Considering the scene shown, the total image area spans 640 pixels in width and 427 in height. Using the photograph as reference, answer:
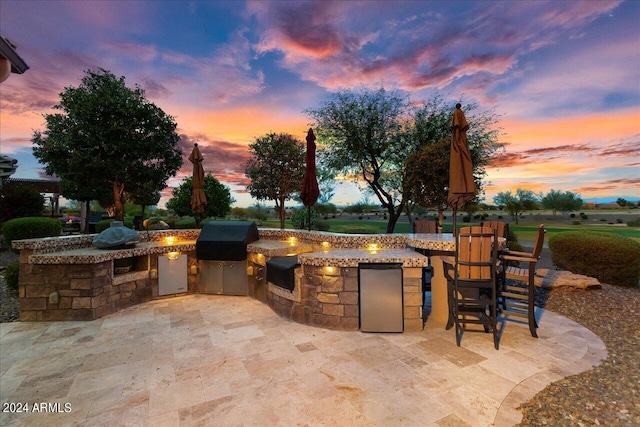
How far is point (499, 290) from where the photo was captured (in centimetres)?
480

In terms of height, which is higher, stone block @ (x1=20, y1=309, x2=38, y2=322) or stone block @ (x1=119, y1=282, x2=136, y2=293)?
stone block @ (x1=119, y1=282, x2=136, y2=293)

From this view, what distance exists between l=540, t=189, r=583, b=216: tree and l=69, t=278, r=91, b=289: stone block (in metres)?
42.2

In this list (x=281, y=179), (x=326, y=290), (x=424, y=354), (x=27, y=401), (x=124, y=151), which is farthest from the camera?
(x=281, y=179)

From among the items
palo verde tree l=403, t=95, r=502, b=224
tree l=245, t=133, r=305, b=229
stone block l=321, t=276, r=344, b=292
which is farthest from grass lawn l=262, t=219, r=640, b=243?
stone block l=321, t=276, r=344, b=292

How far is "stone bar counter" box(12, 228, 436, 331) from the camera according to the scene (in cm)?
433

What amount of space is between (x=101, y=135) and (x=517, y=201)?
36.9 meters

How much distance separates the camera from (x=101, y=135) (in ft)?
39.7

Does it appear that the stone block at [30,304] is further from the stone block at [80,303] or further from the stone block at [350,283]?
the stone block at [350,283]

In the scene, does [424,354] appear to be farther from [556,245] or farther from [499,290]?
[556,245]

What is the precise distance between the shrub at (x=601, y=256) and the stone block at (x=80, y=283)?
11644 mm

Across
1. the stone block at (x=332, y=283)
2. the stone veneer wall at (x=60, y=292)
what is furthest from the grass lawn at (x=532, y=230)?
the stone veneer wall at (x=60, y=292)

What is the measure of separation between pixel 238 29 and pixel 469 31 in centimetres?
798

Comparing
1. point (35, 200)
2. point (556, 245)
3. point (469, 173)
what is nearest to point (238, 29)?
point (469, 173)

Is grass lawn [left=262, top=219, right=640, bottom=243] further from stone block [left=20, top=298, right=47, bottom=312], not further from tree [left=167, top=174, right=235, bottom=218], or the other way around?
stone block [left=20, top=298, right=47, bottom=312]
